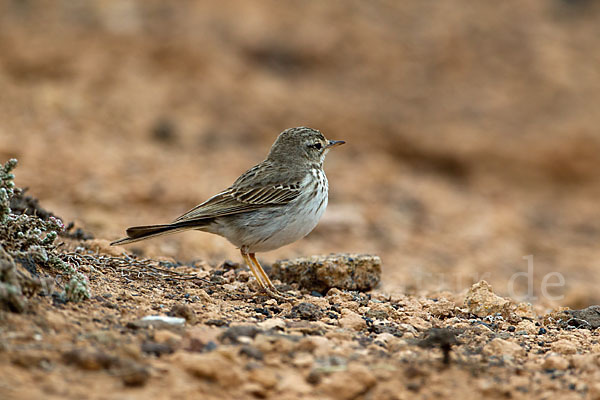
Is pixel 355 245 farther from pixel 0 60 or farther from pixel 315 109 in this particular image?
pixel 0 60

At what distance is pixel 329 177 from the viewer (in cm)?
1253

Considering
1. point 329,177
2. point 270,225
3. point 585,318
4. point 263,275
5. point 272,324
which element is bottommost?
point 272,324

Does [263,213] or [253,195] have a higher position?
[253,195]

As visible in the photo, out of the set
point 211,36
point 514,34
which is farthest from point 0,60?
point 514,34

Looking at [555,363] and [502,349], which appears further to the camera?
[502,349]

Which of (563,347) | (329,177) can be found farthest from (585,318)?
(329,177)

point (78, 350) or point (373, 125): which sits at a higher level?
point (373, 125)

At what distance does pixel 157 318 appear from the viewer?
4.23 m

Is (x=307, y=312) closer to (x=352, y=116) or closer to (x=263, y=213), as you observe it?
(x=263, y=213)

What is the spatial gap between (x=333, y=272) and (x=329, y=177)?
669 cm

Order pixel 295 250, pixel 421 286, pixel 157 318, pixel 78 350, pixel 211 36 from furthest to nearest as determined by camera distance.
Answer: pixel 211 36
pixel 295 250
pixel 421 286
pixel 157 318
pixel 78 350

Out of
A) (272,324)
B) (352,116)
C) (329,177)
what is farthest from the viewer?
(352,116)

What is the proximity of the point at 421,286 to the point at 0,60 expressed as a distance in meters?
10.9

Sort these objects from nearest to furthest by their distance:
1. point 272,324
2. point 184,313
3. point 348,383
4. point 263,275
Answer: point 348,383
point 184,313
point 272,324
point 263,275
